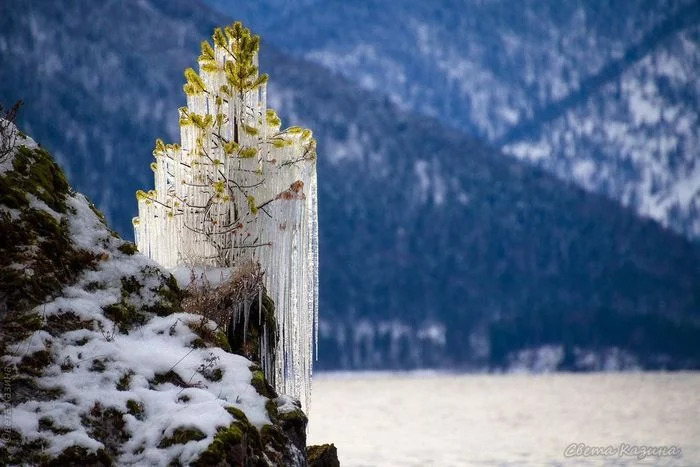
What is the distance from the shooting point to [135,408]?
25.0 ft

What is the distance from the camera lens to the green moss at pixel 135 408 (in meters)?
7.58

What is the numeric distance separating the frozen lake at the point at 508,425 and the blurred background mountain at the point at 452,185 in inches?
1520

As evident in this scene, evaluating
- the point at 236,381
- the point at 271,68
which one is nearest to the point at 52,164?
the point at 236,381

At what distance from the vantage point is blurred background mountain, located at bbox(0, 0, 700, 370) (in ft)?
385

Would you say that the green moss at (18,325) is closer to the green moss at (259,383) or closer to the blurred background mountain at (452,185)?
the green moss at (259,383)

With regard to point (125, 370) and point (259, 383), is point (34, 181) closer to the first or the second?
point (125, 370)

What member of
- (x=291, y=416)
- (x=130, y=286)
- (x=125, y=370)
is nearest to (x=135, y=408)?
(x=125, y=370)

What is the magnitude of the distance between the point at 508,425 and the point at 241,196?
1258 inches

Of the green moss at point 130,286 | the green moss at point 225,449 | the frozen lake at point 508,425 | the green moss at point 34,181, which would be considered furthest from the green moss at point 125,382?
the frozen lake at point 508,425

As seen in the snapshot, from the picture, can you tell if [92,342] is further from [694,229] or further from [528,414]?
[694,229]

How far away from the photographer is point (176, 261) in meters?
11.6

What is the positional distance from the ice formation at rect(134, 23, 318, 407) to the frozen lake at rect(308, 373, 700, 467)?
43.3 ft

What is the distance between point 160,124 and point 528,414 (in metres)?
83.4

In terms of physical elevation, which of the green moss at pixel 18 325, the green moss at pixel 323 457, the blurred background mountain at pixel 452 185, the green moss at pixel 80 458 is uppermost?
the blurred background mountain at pixel 452 185
